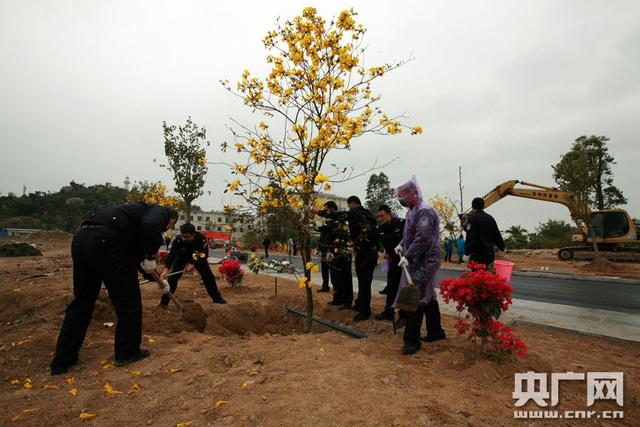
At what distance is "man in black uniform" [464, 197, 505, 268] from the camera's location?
5676 millimetres

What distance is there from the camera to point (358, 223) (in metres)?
5.30

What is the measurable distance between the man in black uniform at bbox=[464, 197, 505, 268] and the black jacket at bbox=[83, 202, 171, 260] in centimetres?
440

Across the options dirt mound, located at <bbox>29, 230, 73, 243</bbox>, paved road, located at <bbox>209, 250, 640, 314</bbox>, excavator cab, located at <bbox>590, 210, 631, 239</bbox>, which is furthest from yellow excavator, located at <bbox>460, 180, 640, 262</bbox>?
dirt mound, located at <bbox>29, 230, 73, 243</bbox>

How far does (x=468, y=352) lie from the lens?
3.37 metres

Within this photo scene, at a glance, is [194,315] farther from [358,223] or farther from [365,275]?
[358,223]

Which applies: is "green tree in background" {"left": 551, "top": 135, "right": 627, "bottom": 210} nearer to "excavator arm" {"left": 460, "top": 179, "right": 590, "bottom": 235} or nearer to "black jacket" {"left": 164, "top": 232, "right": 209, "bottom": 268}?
"excavator arm" {"left": 460, "top": 179, "right": 590, "bottom": 235}

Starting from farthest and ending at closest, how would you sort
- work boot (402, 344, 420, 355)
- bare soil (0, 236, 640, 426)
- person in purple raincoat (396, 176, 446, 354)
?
person in purple raincoat (396, 176, 446, 354), work boot (402, 344, 420, 355), bare soil (0, 236, 640, 426)

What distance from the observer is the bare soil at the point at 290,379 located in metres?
2.36

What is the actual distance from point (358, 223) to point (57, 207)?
7610 centimetres

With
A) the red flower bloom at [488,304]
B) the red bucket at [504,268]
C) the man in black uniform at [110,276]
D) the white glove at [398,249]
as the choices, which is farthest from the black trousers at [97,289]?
the red bucket at [504,268]

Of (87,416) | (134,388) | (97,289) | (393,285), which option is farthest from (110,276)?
(393,285)

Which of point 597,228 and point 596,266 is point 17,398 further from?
point 597,228

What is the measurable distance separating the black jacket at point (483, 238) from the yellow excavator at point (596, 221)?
11.2 metres

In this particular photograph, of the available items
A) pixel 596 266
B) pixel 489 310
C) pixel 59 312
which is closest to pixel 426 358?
pixel 489 310
